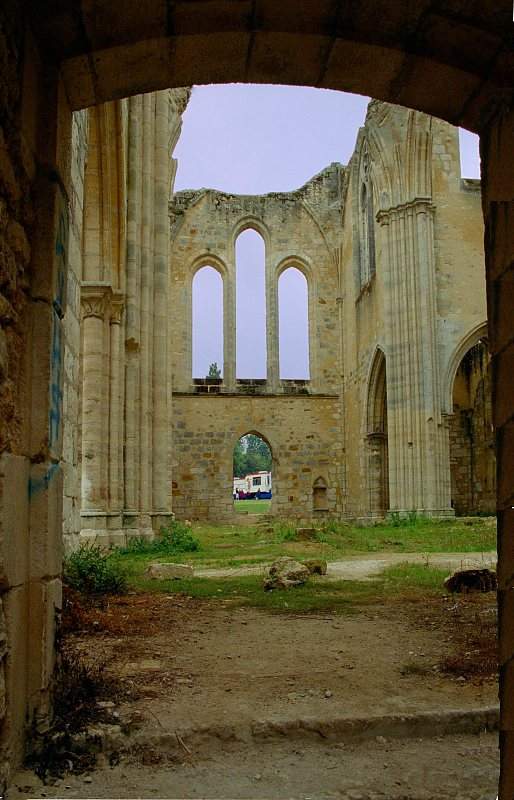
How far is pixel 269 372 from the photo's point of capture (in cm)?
2623

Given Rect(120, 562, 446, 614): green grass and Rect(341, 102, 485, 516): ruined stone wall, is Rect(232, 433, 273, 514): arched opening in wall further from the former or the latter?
Rect(120, 562, 446, 614): green grass

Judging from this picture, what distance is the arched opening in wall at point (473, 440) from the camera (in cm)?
2389

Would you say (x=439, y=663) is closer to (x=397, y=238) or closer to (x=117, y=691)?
(x=117, y=691)

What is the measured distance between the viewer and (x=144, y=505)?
Answer: 1234 centimetres

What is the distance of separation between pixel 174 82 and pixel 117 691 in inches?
115

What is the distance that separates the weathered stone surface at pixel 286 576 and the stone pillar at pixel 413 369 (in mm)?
12081

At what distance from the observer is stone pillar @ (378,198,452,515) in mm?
19234

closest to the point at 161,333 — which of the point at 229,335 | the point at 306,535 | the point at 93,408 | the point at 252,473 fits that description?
the point at 93,408

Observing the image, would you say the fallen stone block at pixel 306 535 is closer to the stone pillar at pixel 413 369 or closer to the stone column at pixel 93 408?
the stone column at pixel 93 408

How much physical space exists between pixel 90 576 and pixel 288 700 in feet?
10.9

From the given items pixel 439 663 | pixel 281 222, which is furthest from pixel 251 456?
pixel 439 663

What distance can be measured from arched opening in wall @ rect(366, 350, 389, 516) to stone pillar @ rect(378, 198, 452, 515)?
8.63 ft

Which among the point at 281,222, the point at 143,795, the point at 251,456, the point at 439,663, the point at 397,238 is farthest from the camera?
the point at 251,456

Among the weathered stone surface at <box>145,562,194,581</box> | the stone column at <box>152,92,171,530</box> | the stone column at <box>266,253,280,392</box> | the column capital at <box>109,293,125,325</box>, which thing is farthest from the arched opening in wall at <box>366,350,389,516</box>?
the weathered stone surface at <box>145,562,194,581</box>
